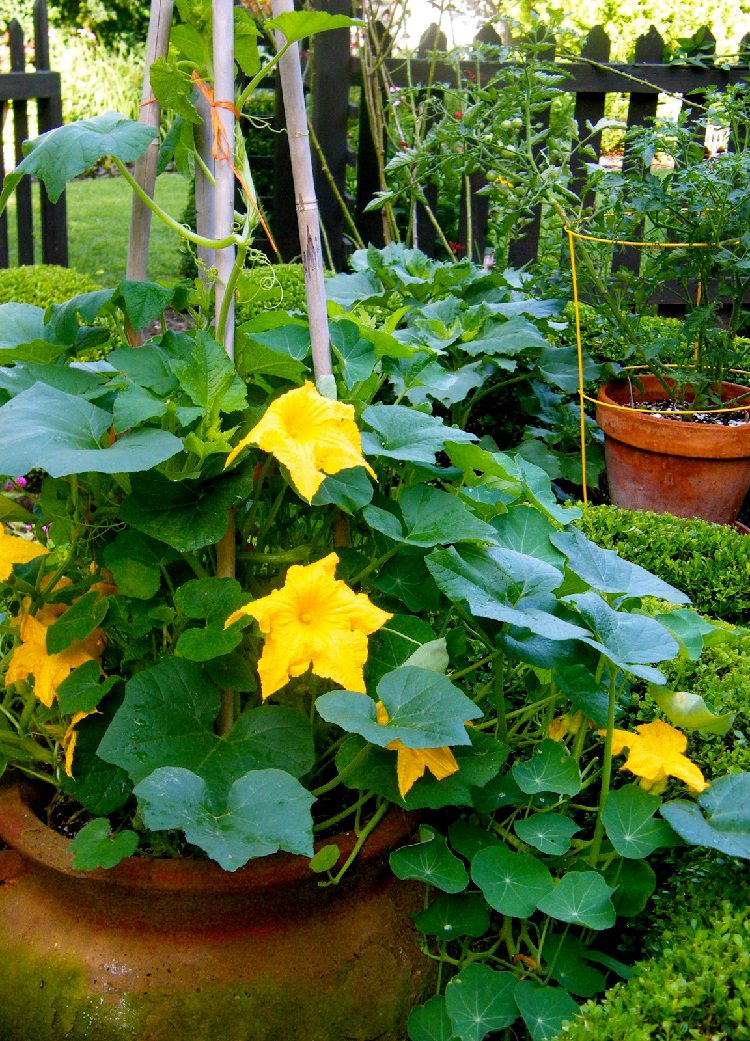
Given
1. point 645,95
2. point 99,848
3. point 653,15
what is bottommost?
point 99,848

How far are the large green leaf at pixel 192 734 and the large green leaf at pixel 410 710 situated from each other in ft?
0.35

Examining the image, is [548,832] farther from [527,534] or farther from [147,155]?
[147,155]

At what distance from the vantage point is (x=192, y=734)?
1.23 meters

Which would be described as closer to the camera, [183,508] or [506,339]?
[183,508]

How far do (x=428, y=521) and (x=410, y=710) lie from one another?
0.92 feet

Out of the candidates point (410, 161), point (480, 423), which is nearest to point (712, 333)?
point (480, 423)

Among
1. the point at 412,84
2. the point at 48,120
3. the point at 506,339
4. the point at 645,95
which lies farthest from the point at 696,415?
the point at 48,120

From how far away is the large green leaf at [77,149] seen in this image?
1112 mm

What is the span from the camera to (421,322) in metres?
2.96

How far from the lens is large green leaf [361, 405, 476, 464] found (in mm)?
1316

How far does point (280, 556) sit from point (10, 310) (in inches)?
22.2

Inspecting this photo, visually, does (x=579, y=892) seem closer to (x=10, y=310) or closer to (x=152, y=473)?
(x=152, y=473)

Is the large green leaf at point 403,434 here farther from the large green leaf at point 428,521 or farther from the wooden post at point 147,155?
the wooden post at point 147,155

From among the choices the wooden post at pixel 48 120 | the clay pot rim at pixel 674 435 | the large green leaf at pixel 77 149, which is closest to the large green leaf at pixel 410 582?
the large green leaf at pixel 77 149
